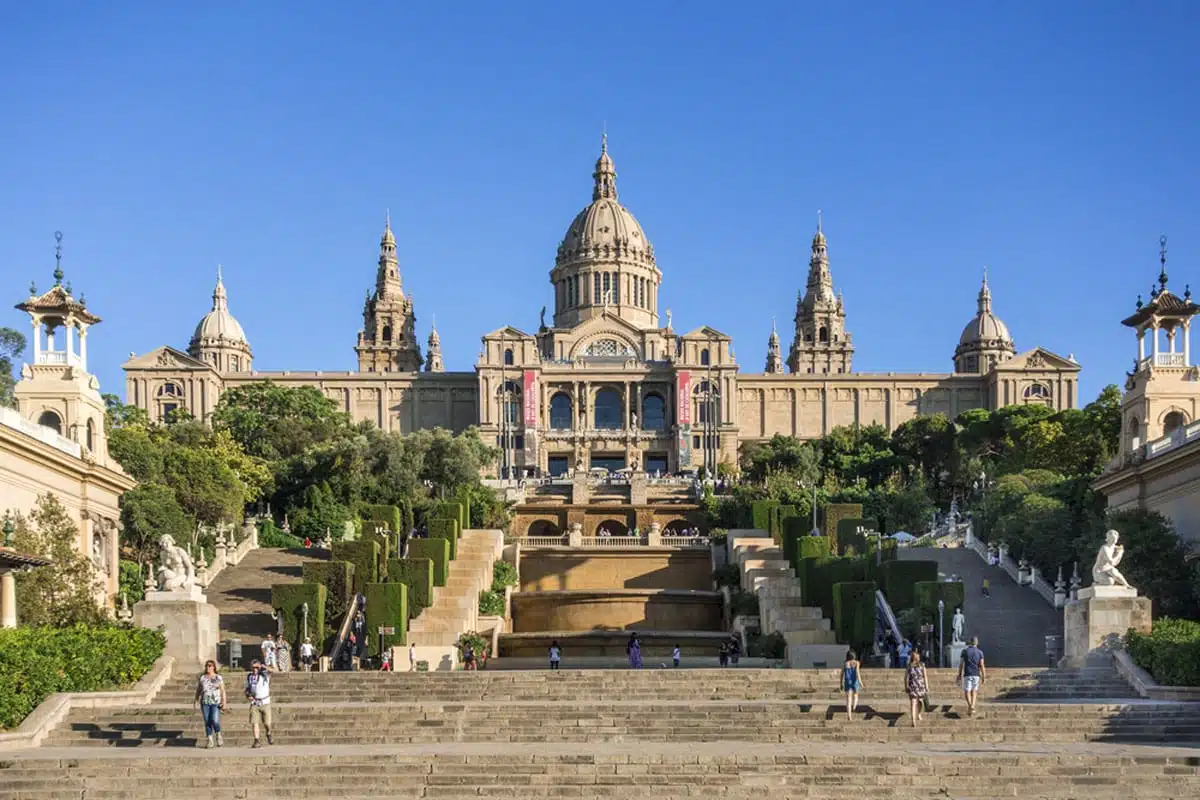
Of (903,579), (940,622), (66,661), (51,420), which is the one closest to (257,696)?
(66,661)

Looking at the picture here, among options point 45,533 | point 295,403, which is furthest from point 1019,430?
point 45,533

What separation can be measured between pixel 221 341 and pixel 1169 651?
12288cm

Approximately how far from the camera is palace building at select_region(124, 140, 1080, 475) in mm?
126750

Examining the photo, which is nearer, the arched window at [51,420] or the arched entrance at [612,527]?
the arched window at [51,420]

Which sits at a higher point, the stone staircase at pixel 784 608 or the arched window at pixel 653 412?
the arched window at pixel 653 412

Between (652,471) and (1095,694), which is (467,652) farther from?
(652,471)

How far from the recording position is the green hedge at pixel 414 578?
5044cm

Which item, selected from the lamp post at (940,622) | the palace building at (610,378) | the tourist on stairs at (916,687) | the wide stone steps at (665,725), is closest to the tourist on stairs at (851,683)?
the wide stone steps at (665,725)

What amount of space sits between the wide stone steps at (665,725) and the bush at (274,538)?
39.3 metres

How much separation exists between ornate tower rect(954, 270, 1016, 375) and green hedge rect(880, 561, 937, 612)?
100184 millimetres

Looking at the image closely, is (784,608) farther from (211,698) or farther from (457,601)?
(211,698)

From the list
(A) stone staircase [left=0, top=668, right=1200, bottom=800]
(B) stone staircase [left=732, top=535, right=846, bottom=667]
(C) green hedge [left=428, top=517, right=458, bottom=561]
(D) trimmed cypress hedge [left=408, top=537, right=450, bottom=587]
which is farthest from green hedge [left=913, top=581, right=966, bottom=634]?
(C) green hedge [left=428, top=517, right=458, bottom=561]

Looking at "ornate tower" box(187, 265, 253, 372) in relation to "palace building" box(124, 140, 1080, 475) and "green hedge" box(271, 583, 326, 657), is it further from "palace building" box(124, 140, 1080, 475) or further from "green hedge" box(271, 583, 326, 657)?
"green hedge" box(271, 583, 326, 657)

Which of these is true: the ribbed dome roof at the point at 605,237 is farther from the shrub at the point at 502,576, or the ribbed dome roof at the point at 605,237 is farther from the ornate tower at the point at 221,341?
the shrub at the point at 502,576
